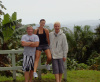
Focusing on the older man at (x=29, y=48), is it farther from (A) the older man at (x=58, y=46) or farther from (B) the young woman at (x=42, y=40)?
(A) the older man at (x=58, y=46)

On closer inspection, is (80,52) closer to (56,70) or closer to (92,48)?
(92,48)

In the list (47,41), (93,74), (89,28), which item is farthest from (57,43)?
(89,28)

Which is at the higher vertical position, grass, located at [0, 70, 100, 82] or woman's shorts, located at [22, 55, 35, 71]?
woman's shorts, located at [22, 55, 35, 71]

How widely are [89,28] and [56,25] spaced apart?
13.5 metres

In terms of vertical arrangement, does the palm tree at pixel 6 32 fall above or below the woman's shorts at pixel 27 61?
above

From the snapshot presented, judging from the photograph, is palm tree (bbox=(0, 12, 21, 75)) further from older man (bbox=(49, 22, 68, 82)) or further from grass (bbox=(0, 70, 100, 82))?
older man (bbox=(49, 22, 68, 82))

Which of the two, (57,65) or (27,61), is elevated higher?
(27,61)

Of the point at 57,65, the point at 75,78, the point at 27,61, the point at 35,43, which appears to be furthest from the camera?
the point at 75,78

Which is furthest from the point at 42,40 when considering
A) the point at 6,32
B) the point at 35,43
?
the point at 6,32

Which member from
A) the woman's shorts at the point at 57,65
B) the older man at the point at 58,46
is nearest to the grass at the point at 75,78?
the woman's shorts at the point at 57,65

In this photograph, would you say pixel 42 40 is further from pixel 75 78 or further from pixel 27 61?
pixel 75 78

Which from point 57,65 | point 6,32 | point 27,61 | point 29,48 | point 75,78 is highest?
point 6,32

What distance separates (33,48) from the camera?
14.4 feet

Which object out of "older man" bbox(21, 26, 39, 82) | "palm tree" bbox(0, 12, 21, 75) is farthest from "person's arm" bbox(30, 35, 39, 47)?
"palm tree" bbox(0, 12, 21, 75)
